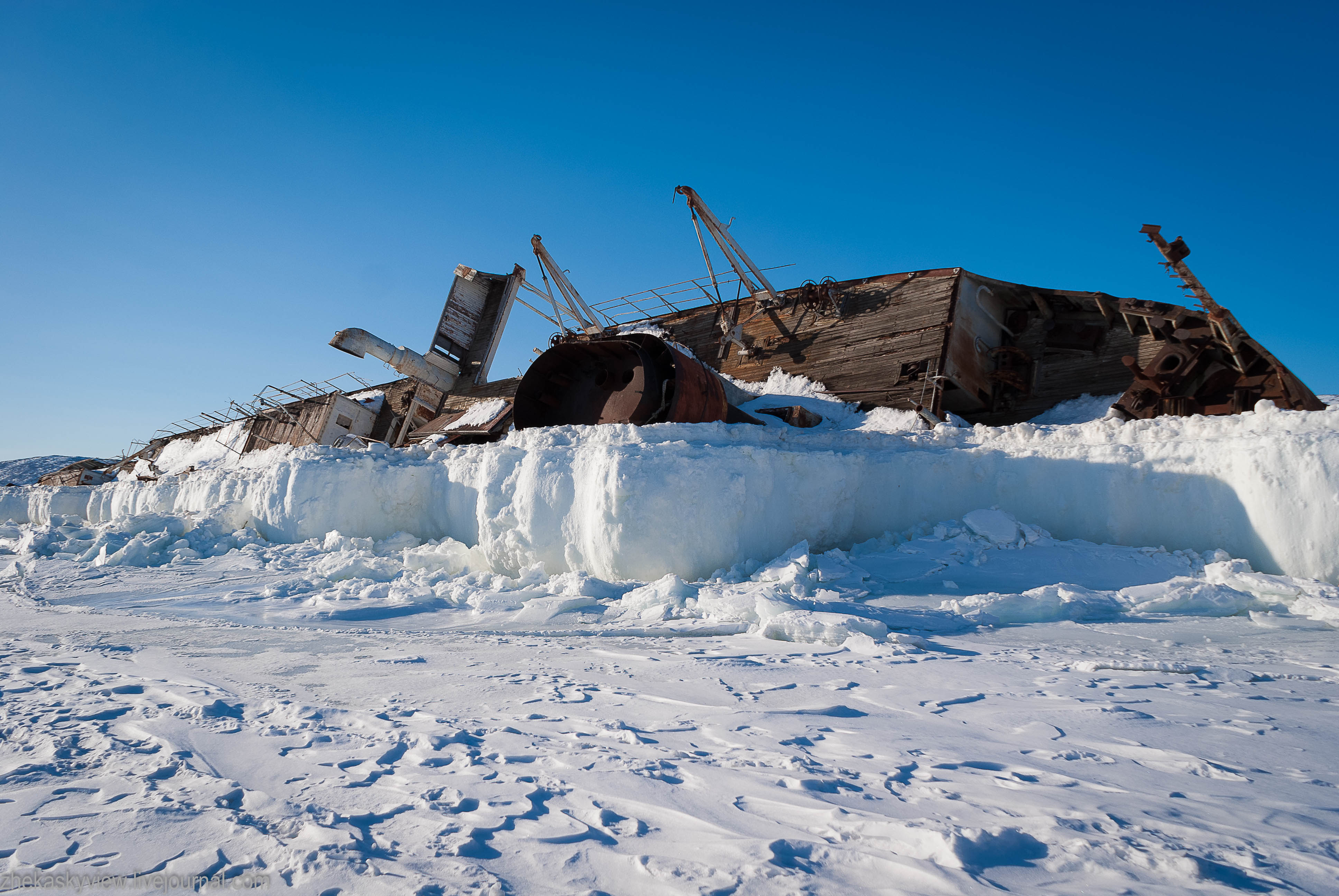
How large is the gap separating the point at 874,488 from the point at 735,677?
5585mm

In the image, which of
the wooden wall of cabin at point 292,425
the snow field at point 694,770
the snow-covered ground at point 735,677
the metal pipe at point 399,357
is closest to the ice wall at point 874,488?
the snow-covered ground at point 735,677

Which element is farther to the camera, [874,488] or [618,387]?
[618,387]

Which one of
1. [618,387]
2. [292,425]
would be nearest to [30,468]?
[292,425]

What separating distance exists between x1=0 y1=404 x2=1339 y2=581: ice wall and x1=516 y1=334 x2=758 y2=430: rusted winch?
2.43 m

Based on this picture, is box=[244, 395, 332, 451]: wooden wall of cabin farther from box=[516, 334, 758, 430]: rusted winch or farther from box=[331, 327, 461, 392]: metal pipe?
box=[516, 334, 758, 430]: rusted winch

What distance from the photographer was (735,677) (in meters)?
4.18

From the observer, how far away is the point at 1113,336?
1298cm

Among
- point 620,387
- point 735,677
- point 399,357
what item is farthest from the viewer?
point 399,357

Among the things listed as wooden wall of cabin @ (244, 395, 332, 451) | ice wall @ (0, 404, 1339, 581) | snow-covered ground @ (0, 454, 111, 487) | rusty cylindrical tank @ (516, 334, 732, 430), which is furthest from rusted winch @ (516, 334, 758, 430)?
snow-covered ground @ (0, 454, 111, 487)

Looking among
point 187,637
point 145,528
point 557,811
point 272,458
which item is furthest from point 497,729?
point 272,458

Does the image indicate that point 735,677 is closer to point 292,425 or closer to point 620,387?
point 620,387

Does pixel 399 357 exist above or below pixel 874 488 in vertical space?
above

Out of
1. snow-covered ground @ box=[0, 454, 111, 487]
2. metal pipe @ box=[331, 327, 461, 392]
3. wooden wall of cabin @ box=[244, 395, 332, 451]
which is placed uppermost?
metal pipe @ box=[331, 327, 461, 392]

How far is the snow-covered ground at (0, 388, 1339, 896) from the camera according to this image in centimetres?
211
